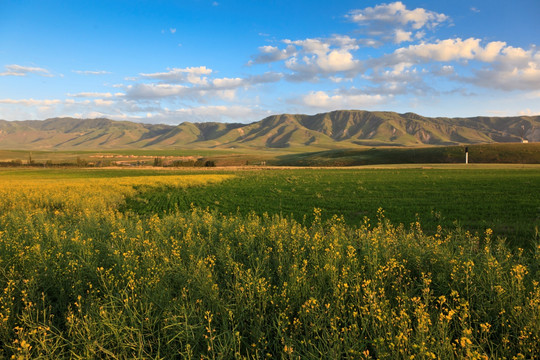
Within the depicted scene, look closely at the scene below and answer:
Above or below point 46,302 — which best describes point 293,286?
above

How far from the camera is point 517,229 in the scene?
13.0m

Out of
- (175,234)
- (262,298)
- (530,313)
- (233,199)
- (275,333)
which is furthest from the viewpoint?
(233,199)

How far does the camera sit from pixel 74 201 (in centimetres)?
2059

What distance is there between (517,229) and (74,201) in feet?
87.9

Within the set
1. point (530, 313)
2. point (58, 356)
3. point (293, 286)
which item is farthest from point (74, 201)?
point (530, 313)

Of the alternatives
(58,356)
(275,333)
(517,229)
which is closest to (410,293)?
(275,333)

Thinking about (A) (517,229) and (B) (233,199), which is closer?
(A) (517,229)

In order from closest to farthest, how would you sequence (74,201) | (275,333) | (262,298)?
(275,333), (262,298), (74,201)

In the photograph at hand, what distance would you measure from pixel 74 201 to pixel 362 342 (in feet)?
74.6

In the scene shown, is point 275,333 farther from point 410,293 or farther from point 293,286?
point 410,293

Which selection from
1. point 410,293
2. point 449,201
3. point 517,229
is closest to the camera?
point 410,293

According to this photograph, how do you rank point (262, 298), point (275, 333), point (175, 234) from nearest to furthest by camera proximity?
point (275, 333) < point (262, 298) < point (175, 234)

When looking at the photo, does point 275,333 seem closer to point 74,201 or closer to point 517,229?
point 517,229

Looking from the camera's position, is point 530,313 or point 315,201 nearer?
point 530,313
